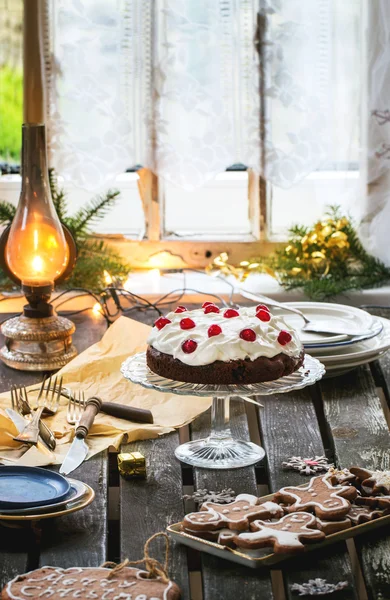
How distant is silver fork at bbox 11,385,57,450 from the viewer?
49.6 inches

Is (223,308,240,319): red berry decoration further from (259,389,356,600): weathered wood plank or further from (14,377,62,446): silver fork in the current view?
(14,377,62,446): silver fork

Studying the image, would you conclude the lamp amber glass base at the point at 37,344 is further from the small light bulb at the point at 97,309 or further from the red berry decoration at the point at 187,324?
the red berry decoration at the point at 187,324

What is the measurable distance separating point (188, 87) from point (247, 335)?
1.48 meters

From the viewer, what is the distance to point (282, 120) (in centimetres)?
258

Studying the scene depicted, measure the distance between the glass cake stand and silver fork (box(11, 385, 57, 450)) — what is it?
0.14 m

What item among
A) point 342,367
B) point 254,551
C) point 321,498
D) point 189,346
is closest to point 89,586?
point 254,551

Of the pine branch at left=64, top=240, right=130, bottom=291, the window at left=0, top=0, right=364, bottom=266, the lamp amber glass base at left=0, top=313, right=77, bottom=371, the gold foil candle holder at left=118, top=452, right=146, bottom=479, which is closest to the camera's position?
the gold foil candle holder at left=118, top=452, right=146, bottom=479

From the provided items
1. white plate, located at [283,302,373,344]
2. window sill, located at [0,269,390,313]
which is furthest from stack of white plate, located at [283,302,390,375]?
window sill, located at [0,269,390,313]

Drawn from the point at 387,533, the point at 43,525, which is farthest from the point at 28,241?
the point at 387,533

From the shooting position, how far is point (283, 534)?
93 centimetres

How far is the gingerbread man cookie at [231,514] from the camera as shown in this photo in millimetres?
961

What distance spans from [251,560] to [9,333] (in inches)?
35.5

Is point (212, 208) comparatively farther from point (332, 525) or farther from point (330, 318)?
point (332, 525)

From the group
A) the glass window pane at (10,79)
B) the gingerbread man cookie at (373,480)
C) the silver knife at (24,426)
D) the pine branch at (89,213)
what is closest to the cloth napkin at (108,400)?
the silver knife at (24,426)
